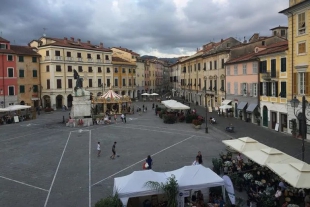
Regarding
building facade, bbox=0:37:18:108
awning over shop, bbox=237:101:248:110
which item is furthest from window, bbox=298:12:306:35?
building facade, bbox=0:37:18:108

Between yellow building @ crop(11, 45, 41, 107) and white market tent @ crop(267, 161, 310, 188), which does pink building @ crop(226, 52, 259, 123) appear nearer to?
white market tent @ crop(267, 161, 310, 188)

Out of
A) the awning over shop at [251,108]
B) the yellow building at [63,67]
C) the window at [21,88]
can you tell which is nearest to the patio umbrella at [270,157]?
the awning over shop at [251,108]

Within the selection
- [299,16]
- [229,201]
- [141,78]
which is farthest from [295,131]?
[141,78]

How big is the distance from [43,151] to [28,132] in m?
9.91

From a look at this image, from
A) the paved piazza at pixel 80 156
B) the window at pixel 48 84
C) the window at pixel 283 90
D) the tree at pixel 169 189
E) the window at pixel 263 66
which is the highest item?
the window at pixel 263 66

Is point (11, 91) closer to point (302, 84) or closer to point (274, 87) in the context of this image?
point (274, 87)

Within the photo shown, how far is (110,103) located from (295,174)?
1503 inches

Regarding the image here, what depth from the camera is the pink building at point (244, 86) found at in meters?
35.0

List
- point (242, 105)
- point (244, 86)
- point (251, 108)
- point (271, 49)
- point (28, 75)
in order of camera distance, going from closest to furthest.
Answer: point (271, 49) < point (251, 108) < point (242, 105) < point (244, 86) < point (28, 75)

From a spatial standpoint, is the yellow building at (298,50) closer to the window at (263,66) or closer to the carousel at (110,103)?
the window at (263,66)

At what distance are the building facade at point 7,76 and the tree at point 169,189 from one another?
145ft

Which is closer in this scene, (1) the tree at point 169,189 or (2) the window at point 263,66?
(1) the tree at point 169,189

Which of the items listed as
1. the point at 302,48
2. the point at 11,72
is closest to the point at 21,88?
the point at 11,72

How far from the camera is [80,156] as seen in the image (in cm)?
2125
